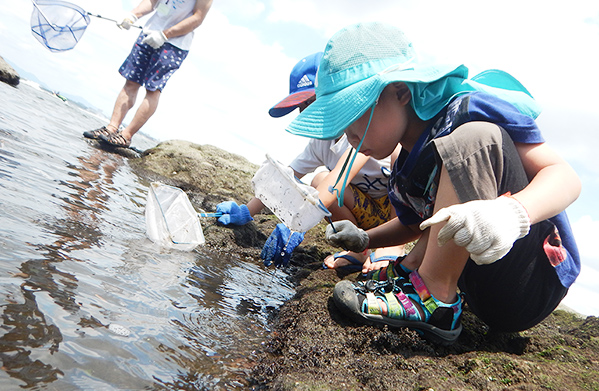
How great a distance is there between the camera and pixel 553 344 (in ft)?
5.94

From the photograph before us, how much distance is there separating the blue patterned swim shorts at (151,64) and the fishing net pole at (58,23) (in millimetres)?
615

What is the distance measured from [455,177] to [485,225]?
29cm

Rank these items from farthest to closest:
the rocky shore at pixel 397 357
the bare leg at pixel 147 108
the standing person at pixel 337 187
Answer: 1. the bare leg at pixel 147 108
2. the standing person at pixel 337 187
3. the rocky shore at pixel 397 357

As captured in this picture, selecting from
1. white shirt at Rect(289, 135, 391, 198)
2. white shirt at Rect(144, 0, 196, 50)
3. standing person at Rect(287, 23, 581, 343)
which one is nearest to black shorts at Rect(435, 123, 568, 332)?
standing person at Rect(287, 23, 581, 343)

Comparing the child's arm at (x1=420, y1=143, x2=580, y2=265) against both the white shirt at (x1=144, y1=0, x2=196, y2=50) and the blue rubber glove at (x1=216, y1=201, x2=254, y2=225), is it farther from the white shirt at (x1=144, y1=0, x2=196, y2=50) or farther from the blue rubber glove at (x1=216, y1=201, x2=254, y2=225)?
the white shirt at (x1=144, y1=0, x2=196, y2=50)

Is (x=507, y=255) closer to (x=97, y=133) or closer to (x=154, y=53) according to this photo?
(x=154, y=53)

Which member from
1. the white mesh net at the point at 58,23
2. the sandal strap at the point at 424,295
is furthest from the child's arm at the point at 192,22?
the sandal strap at the point at 424,295

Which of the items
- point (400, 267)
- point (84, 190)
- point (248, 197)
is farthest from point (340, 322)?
point (248, 197)

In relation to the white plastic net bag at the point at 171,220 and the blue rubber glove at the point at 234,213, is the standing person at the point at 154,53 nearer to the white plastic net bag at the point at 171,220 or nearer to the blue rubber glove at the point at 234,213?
the blue rubber glove at the point at 234,213

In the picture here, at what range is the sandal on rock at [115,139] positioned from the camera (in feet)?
18.4

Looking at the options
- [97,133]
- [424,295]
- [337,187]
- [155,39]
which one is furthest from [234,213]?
[97,133]

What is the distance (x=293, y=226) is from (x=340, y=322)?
2.95ft

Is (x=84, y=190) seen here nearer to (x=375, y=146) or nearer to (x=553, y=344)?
(x=375, y=146)

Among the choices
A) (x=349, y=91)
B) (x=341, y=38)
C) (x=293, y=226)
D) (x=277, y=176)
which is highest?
(x=341, y=38)
